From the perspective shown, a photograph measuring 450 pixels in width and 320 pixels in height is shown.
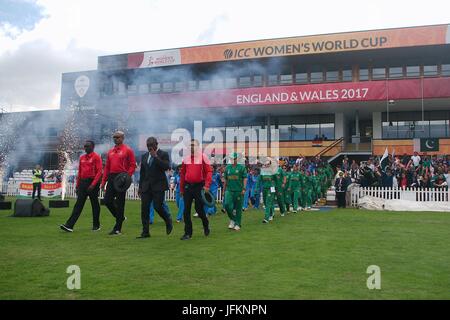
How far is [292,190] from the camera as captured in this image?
15.8 meters

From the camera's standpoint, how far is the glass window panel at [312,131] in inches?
1318

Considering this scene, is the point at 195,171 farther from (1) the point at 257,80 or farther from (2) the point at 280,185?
(1) the point at 257,80

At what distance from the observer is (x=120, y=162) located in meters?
8.75

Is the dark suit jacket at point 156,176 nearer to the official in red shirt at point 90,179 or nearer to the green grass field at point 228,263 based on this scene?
the green grass field at point 228,263

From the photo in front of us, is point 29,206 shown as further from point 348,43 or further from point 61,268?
point 348,43

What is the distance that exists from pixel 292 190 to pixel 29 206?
8.67m

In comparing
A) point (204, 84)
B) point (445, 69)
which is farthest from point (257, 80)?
point (445, 69)

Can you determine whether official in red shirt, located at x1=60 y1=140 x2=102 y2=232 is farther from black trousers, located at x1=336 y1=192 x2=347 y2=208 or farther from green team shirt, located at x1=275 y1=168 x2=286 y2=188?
black trousers, located at x1=336 y1=192 x2=347 y2=208

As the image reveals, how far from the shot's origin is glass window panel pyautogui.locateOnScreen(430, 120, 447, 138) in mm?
30953

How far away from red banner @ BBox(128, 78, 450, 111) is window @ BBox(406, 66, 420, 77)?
302 cm

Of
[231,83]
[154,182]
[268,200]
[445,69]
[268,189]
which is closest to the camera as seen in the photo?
[154,182]

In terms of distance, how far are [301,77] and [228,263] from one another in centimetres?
2931

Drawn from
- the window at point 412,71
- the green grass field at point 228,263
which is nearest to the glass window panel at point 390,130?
the window at point 412,71
